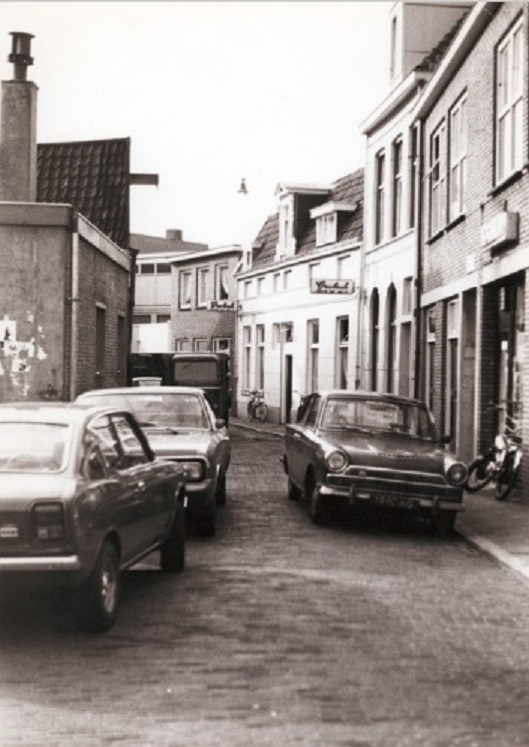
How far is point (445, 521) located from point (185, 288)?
125ft

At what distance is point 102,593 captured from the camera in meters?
6.90

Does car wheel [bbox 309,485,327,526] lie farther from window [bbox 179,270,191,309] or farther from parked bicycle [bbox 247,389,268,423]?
window [bbox 179,270,191,309]

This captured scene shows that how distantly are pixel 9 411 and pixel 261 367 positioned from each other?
33082mm

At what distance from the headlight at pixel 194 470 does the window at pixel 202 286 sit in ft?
120

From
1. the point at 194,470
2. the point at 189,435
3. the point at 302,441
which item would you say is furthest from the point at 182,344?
the point at 194,470

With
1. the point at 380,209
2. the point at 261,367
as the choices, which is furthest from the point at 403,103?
the point at 261,367

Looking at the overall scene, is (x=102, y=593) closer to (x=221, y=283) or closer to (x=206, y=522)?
(x=206, y=522)

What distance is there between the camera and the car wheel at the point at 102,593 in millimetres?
6789

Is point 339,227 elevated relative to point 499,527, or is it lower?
elevated

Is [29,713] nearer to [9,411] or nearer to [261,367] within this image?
[9,411]

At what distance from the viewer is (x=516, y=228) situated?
15266 mm

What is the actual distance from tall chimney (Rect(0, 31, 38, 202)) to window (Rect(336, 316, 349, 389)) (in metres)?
12.7

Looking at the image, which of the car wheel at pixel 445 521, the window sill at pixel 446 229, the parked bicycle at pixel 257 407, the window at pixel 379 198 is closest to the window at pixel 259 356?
the parked bicycle at pixel 257 407

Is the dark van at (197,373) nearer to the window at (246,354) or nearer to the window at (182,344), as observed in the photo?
the window at (246,354)
